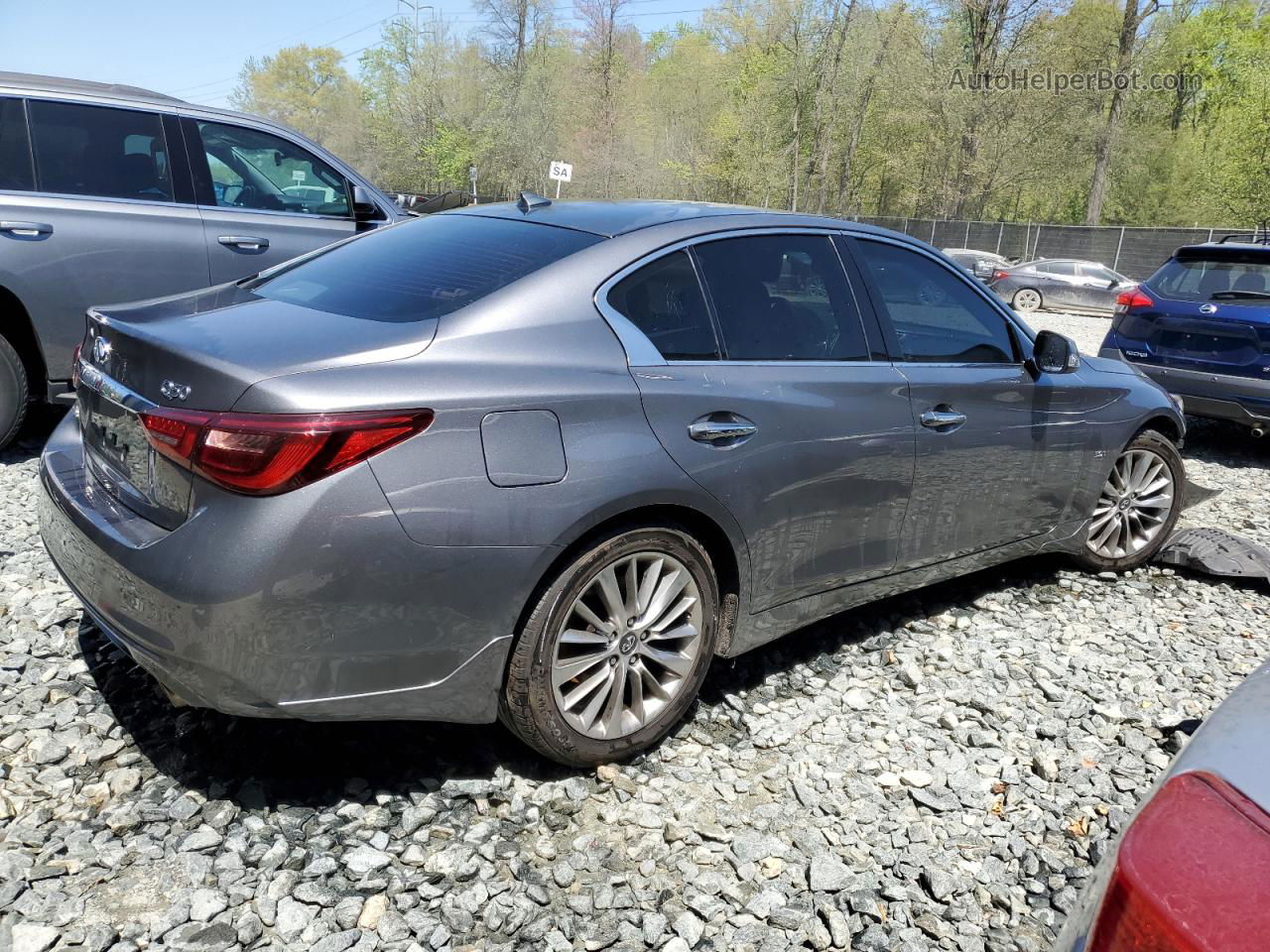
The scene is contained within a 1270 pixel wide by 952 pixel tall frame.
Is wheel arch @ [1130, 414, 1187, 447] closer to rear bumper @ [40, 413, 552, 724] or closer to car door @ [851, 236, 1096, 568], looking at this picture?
car door @ [851, 236, 1096, 568]

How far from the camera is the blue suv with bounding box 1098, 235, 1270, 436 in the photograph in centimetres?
720

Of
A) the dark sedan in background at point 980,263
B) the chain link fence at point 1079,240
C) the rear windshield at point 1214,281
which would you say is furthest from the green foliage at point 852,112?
the rear windshield at point 1214,281

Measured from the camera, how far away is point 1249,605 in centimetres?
467

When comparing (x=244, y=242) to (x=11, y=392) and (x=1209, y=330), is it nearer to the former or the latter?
(x=11, y=392)

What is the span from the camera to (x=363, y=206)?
259 inches

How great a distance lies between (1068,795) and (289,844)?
228cm

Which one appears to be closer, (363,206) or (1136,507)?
(1136,507)

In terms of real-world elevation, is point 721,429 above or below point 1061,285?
above

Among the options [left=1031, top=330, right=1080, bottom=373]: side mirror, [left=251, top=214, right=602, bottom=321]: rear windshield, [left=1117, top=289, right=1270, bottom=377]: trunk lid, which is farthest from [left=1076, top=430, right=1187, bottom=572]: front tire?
[left=251, top=214, right=602, bottom=321]: rear windshield

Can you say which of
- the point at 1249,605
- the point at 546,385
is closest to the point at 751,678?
the point at 546,385

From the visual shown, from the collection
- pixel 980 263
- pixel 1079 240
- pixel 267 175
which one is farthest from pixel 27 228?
pixel 1079 240

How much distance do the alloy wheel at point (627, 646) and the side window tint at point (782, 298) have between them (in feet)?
2.48

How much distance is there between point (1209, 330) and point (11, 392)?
26.1ft

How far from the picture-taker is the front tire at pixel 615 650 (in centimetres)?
271
